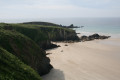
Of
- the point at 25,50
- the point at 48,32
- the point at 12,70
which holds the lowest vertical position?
the point at 12,70

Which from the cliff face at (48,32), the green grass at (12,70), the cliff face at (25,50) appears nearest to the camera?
the green grass at (12,70)

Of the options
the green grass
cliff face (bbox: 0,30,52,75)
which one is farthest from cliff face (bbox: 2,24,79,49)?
the green grass

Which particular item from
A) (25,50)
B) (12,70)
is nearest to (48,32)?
(25,50)

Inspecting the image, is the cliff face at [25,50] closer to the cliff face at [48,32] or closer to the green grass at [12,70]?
→ the green grass at [12,70]

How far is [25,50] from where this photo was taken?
1096 inches

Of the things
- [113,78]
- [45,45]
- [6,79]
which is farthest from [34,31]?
[6,79]

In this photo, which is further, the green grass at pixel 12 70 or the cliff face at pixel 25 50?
the cliff face at pixel 25 50

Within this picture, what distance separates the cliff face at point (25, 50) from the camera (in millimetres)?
25844

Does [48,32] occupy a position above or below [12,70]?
above

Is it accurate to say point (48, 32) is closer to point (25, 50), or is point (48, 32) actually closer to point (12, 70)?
point (25, 50)

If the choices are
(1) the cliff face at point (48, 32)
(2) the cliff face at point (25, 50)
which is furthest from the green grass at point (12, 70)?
(1) the cliff face at point (48, 32)

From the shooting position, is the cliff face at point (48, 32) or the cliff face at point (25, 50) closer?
the cliff face at point (25, 50)

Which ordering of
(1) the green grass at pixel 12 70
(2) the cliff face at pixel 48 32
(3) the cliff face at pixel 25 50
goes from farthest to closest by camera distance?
1. (2) the cliff face at pixel 48 32
2. (3) the cliff face at pixel 25 50
3. (1) the green grass at pixel 12 70

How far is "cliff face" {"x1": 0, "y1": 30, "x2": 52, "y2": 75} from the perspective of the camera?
84.8 ft
